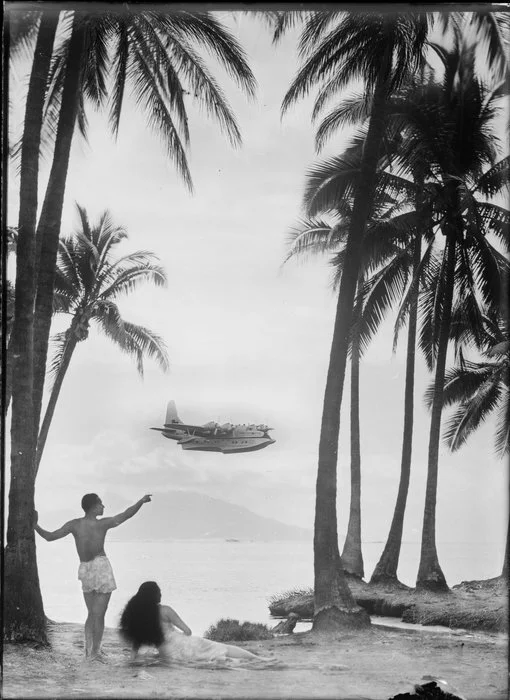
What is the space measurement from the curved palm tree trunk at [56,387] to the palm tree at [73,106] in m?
0.22

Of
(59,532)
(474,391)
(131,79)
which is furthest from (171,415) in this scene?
(474,391)

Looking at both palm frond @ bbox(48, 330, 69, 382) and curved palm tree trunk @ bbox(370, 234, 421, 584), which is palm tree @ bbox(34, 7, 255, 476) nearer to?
palm frond @ bbox(48, 330, 69, 382)

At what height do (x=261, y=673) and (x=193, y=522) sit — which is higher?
(x=193, y=522)

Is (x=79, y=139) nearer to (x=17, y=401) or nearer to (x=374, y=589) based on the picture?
(x=17, y=401)

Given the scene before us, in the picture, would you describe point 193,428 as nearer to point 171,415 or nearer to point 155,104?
point 171,415

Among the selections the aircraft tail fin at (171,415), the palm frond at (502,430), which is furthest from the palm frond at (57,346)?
the palm frond at (502,430)

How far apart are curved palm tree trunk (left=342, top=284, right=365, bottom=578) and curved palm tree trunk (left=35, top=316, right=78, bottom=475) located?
348 centimetres

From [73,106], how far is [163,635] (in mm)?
5423

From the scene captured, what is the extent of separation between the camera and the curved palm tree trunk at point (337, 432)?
36.1 ft

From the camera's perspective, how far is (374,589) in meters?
18.1

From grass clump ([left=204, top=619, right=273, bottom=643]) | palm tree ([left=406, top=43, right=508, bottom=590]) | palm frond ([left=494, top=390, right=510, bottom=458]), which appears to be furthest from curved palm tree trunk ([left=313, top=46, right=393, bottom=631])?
palm frond ([left=494, top=390, right=510, bottom=458])

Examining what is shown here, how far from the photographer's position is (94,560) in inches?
312

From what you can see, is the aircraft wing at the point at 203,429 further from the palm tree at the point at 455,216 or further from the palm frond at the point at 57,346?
the palm tree at the point at 455,216

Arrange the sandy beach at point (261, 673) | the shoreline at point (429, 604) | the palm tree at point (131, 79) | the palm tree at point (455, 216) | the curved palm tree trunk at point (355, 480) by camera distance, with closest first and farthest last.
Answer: the sandy beach at point (261, 673) → the palm tree at point (131, 79) → the curved palm tree trunk at point (355, 480) → the shoreline at point (429, 604) → the palm tree at point (455, 216)
